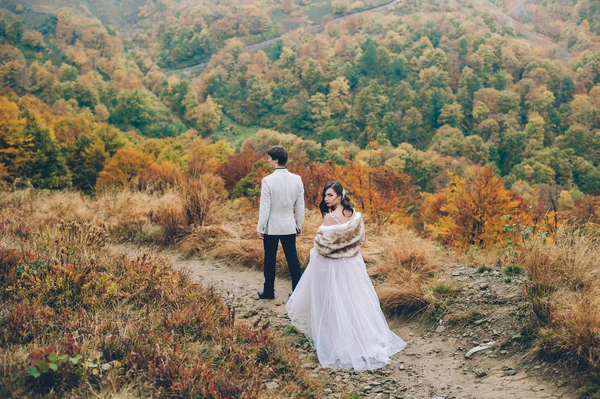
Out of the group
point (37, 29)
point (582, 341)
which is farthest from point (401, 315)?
point (37, 29)

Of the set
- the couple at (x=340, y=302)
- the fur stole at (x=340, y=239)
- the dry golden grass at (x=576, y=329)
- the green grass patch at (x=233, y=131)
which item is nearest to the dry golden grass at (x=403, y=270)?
the couple at (x=340, y=302)

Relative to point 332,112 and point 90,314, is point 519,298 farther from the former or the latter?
point 332,112

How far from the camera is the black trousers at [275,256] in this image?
5.29 meters

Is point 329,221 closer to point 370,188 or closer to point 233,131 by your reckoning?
point 370,188

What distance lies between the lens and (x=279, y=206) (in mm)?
5141

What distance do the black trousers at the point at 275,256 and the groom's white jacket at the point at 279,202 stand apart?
0.11 metres

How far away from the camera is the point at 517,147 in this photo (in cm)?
7788

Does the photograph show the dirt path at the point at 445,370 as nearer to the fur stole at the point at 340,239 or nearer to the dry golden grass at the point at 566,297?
the dry golden grass at the point at 566,297

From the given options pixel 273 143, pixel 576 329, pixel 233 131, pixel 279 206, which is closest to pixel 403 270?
pixel 279 206

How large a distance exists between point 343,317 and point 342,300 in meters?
0.16

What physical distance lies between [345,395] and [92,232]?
12.3 feet

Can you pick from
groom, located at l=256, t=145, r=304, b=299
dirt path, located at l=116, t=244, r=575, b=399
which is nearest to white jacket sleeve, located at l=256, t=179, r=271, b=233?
groom, located at l=256, t=145, r=304, b=299

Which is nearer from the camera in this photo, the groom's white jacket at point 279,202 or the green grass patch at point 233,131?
the groom's white jacket at point 279,202

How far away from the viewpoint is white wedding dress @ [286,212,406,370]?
4250 millimetres
